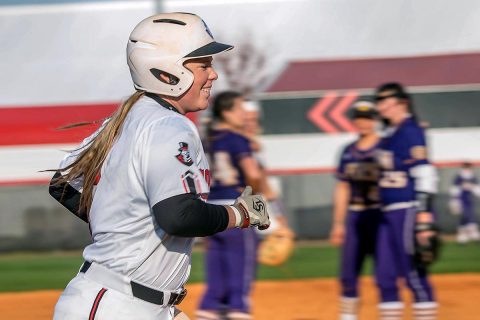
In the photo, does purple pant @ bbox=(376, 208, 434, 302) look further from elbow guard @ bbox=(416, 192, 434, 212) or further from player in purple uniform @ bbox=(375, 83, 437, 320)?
elbow guard @ bbox=(416, 192, 434, 212)

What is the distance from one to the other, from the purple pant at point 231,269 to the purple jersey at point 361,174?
3.09 ft

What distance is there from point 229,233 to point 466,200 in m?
11.3

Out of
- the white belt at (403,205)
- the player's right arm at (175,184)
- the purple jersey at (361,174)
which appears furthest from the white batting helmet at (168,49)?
the purple jersey at (361,174)

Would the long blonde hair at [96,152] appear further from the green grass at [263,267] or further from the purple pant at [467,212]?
the purple pant at [467,212]

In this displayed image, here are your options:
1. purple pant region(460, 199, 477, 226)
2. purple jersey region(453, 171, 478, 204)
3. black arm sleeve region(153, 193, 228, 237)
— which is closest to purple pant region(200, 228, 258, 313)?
black arm sleeve region(153, 193, 228, 237)

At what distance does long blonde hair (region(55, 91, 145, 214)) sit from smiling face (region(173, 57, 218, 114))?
154 mm

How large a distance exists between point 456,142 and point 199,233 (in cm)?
1685

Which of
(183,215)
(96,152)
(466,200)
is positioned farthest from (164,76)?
(466,200)

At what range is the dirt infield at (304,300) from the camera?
8.57 metres

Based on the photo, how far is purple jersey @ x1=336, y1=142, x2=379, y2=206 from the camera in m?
6.99

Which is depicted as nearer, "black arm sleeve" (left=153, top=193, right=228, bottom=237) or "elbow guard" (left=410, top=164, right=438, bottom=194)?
"black arm sleeve" (left=153, top=193, right=228, bottom=237)

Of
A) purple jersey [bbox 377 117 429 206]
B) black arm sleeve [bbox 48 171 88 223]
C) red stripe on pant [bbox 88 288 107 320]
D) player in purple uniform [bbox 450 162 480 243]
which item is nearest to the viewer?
red stripe on pant [bbox 88 288 107 320]

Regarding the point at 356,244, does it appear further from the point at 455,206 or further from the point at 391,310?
the point at 455,206

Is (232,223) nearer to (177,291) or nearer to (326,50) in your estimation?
(177,291)
